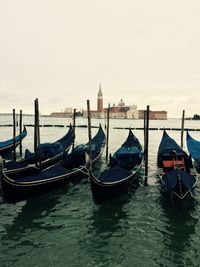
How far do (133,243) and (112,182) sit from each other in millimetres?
2868

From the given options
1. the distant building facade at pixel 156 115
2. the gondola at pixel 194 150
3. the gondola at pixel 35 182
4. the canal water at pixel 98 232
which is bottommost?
the canal water at pixel 98 232

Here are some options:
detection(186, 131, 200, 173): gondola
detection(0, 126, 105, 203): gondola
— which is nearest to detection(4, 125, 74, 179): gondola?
detection(0, 126, 105, 203): gondola

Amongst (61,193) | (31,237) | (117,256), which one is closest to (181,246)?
(117,256)

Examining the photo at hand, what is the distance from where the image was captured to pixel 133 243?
305 inches

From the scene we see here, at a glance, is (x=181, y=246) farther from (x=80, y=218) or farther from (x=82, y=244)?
(x=80, y=218)

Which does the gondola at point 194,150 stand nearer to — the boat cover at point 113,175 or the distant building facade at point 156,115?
the boat cover at point 113,175

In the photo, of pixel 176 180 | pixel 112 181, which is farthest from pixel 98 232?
pixel 176 180

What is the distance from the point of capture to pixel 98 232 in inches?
327

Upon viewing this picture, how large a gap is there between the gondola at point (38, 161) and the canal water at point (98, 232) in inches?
82.5

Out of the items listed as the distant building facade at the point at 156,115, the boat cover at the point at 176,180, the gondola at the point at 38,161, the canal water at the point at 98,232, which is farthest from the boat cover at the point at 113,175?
the distant building facade at the point at 156,115

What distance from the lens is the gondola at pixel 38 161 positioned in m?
12.8

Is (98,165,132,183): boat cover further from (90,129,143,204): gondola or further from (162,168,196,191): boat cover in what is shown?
(162,168,196,191): boat cover

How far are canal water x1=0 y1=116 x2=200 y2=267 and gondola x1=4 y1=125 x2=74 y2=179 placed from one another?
A: 209 cm

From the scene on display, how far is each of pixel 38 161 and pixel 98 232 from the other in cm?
769
